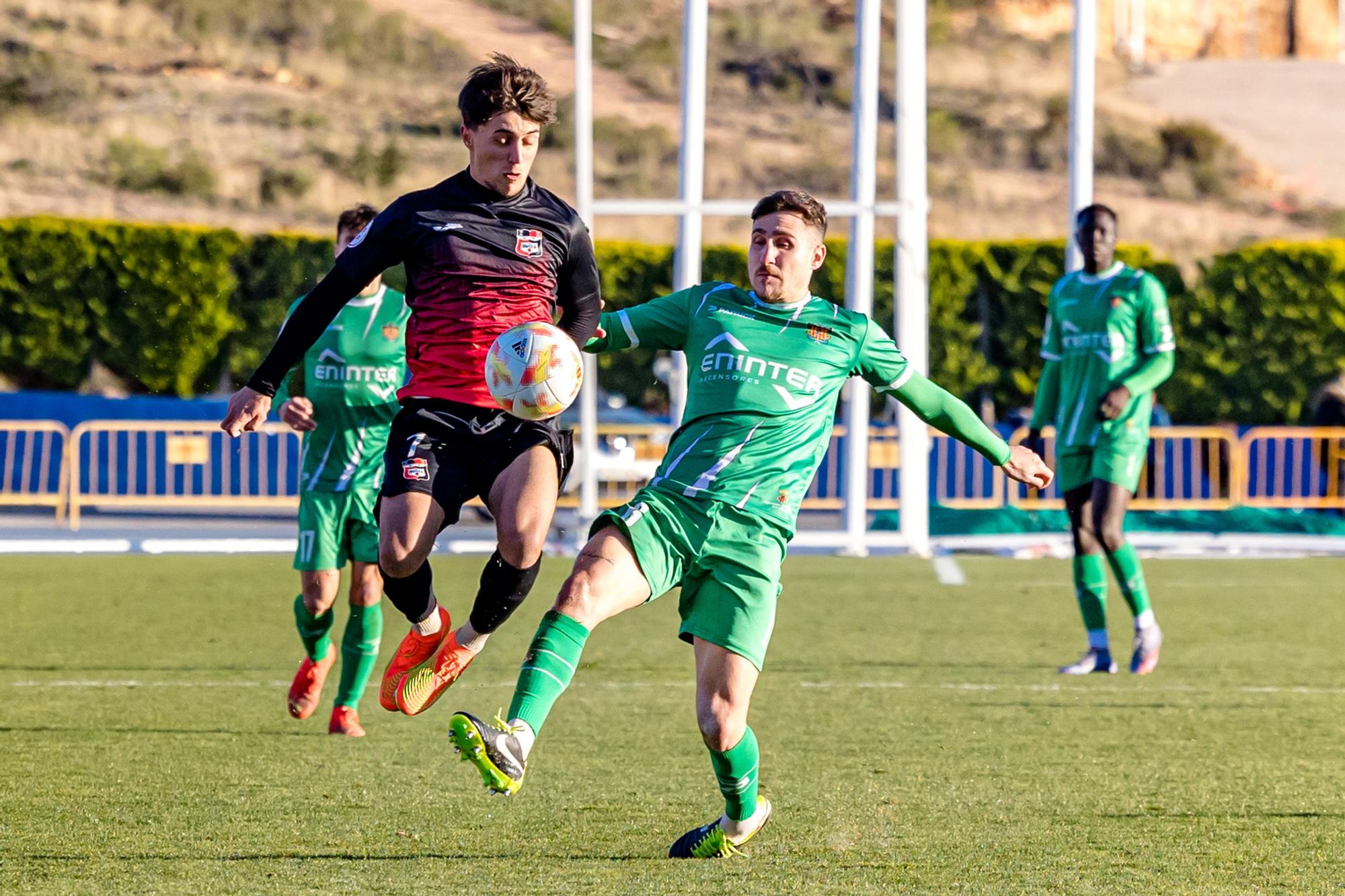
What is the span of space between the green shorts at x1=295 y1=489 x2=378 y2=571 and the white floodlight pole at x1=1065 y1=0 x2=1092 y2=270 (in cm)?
899

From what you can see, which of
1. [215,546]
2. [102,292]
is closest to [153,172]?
[102,292]

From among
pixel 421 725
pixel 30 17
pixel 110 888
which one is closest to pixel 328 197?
pixel 30 17

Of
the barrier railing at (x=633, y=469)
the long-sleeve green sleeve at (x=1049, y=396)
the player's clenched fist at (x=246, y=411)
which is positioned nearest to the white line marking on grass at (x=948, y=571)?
the barrier railing at (x=633, y=469)

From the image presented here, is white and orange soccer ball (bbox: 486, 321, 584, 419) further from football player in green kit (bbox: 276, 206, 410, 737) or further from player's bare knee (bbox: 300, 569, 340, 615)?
player's bare knee (bbox: 300, 569, 340, 615)

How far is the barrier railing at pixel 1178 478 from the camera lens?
711 inches

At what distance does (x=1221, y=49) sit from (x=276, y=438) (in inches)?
1732

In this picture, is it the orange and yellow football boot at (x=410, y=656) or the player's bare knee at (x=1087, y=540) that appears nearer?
the orange and yellow football boot at (x=410, y=656)

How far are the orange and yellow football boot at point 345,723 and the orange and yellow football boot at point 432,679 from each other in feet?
5.15

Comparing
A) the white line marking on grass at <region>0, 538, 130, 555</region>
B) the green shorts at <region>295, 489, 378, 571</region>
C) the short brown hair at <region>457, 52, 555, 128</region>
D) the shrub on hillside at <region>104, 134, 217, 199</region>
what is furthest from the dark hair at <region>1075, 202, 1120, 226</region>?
the shrub on hillside at <region>104, 134, 217, 199</region>

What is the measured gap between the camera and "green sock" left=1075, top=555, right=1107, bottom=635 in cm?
900

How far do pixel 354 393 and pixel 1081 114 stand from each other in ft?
30.5

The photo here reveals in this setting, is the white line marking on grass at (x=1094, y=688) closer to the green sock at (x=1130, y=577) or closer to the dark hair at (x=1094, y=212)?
the green sock at (x=1130, y=577)

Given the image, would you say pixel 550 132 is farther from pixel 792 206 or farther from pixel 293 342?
pixel 792 206

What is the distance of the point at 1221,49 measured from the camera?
188 ft
